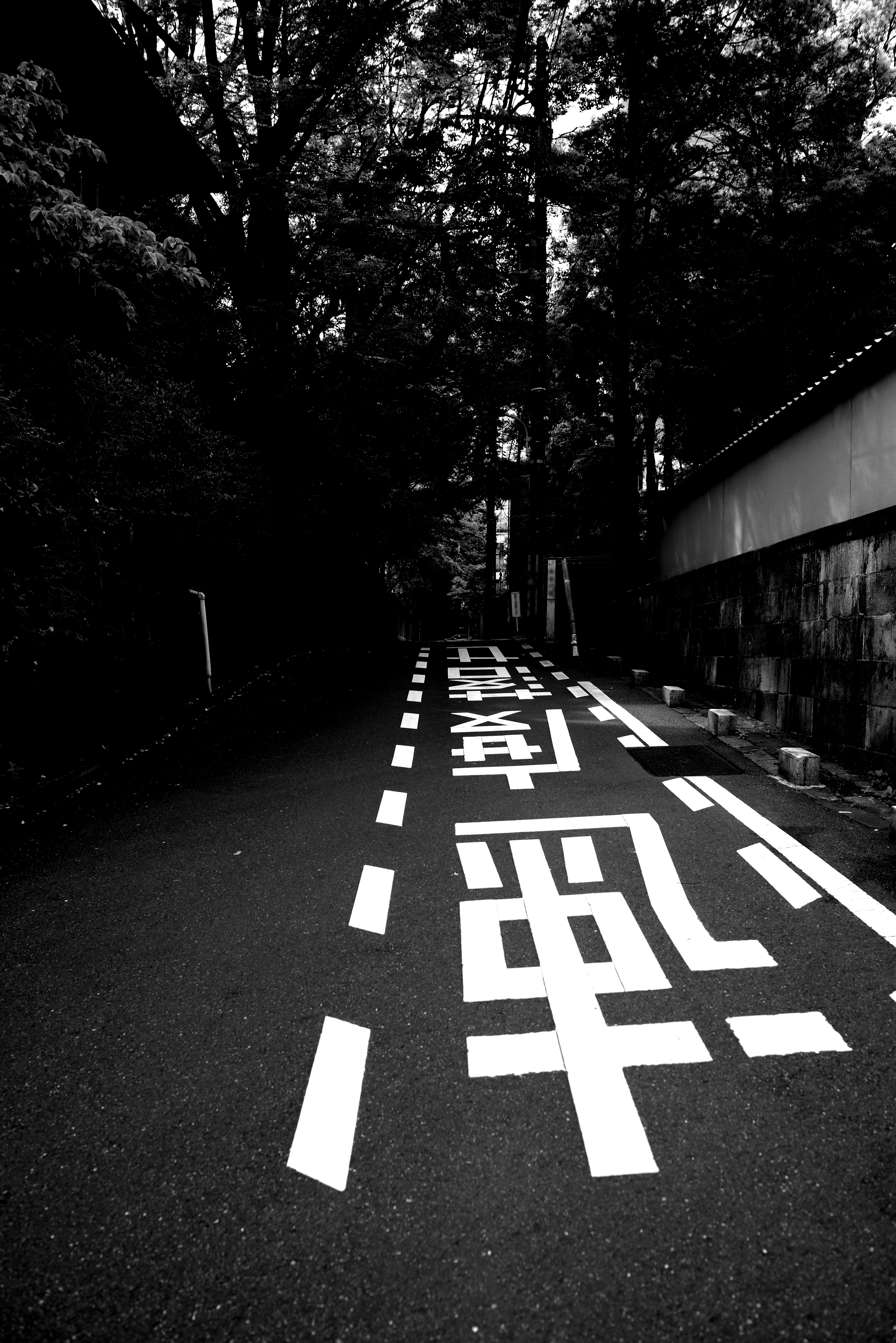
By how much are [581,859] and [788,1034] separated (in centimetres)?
208

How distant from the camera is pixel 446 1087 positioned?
3.00m

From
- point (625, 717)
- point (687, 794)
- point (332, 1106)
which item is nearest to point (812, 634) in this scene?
point (625, 717)

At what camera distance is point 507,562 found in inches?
2308

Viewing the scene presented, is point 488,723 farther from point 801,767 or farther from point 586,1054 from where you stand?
point 586,1054

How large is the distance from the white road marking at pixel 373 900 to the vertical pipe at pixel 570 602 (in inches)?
521

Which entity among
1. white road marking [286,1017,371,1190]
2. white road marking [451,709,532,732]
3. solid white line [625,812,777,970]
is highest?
white road marking [451,709,532,732]

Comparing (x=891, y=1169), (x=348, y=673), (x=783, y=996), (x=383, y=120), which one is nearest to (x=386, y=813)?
(x=783, y=996)

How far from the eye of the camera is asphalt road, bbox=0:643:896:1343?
2.15 m

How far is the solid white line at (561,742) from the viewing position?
7762mm

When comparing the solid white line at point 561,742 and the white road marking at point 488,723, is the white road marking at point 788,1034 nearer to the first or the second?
the solid white line at point 561,742

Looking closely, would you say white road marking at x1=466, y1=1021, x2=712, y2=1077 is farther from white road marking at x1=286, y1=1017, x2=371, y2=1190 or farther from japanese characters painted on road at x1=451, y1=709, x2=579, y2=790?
japanese characters painted on road at x1=451, y1=709, x2=579, y2=790

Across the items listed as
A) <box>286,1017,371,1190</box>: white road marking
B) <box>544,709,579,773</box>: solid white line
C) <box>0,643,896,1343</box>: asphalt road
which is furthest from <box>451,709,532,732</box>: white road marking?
<box>286,1017,371,1190</box>: white road marking

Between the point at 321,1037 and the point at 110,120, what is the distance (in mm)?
15737

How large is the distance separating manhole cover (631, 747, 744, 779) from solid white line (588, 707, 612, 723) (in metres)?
1.51
